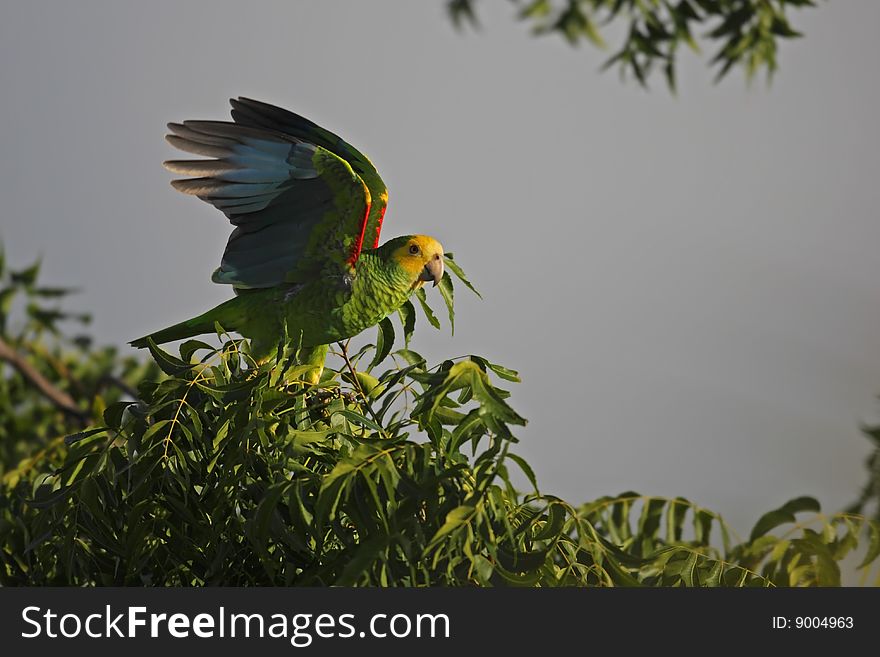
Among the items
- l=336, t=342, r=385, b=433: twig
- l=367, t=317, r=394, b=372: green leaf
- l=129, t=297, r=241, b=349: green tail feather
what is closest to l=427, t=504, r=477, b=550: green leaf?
l=336, t=342, r=385, b=433: twig

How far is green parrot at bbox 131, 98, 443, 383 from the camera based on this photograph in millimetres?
823

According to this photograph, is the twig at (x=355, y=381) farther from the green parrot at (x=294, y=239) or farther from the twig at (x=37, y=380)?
the twig at (x=37, y=380)

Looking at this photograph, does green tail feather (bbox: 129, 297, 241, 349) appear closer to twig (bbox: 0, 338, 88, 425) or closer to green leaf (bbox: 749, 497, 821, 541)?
green leaf (bbox: 749, 497, 821, 541)

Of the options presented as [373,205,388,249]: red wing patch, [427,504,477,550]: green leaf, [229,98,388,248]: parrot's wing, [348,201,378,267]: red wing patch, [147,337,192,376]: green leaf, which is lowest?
[427,504,477,550]: green leaf

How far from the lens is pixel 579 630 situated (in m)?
0.63

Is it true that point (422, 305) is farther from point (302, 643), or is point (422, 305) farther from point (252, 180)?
point (302, 643)

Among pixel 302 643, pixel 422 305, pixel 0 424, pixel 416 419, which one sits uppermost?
pixel 0 424

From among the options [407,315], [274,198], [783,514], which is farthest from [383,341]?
[783,514]

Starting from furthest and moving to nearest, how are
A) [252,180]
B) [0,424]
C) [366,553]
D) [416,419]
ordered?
[0,424] → [252,180] → [416,419] → [366,553]

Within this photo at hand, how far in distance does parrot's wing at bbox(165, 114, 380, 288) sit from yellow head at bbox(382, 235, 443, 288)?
44 mm

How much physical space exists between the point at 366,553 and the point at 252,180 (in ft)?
1.34

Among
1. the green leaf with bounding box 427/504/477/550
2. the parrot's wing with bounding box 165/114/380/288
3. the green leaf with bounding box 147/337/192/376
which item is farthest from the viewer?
the parrot's wing with bounding box 165/114/380/288

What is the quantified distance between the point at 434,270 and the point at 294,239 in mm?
138

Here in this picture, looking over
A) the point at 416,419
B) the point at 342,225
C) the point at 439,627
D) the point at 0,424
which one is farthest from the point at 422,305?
the point at 0,424
